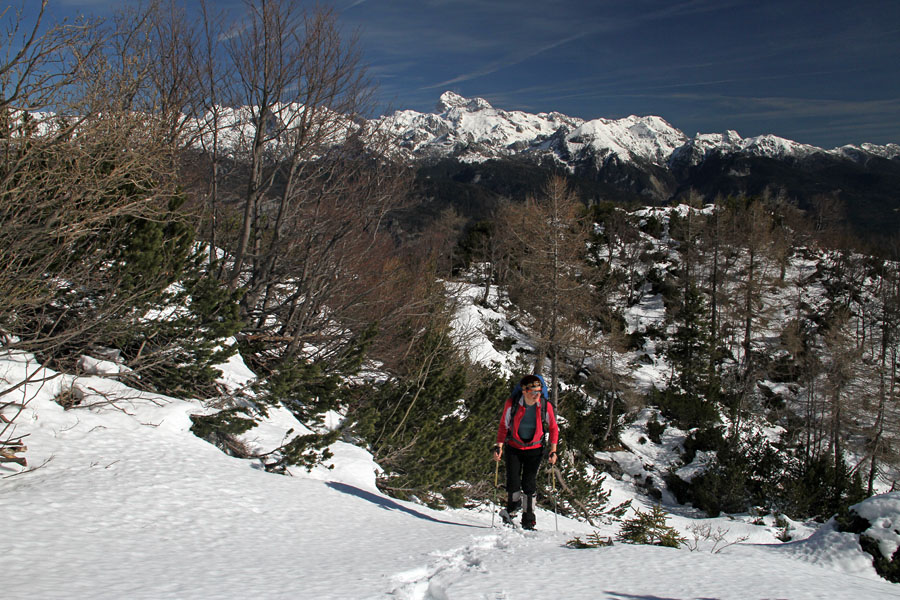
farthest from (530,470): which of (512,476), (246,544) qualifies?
(246,544)

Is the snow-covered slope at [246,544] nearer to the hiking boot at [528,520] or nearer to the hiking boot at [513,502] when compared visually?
the hiking boot at [528,520]

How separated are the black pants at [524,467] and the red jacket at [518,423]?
0.27 ft

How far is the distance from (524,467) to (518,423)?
0.54m

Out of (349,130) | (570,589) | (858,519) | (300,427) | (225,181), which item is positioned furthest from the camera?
(225,181)

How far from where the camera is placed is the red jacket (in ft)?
17.3

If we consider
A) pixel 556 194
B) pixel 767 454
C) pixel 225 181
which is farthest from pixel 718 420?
pixel 225 181

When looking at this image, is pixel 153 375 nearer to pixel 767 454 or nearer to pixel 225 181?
pixel 225 181

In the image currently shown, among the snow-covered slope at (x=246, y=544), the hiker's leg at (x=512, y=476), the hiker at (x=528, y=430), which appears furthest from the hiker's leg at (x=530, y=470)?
the snow-covered slope at (x=246, y=544)

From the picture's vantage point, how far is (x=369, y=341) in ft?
29.8

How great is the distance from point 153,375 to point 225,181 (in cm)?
677

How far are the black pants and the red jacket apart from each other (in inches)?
3.2

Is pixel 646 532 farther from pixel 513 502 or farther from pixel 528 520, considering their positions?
pixel 513 502

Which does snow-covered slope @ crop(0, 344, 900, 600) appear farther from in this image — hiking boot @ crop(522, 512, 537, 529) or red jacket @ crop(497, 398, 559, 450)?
red jacket @ crop(497, 398, 559, 450)

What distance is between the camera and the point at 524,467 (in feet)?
17.8
